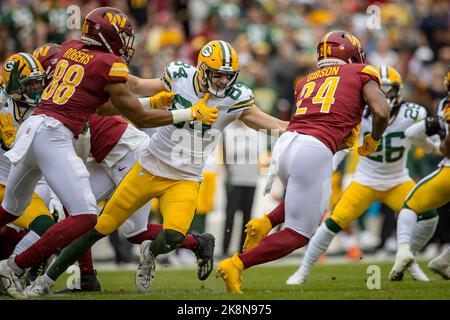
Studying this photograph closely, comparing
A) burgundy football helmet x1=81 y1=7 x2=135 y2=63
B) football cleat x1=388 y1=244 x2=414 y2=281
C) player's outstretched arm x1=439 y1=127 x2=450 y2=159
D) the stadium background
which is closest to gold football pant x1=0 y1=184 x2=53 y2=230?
burgundy football helmet x1=81 y1=7 x2=135 y2=63

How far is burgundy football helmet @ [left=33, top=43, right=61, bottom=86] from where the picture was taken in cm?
784

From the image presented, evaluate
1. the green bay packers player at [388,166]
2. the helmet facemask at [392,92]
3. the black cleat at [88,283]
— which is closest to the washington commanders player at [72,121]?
the black cleat at [88,283]

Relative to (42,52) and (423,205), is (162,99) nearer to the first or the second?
(42,52)

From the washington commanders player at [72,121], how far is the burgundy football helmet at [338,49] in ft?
3.60

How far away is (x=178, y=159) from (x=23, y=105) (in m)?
1.43

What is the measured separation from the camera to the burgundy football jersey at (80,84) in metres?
6.71

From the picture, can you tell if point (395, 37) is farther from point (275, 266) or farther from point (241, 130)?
point (275, 266)

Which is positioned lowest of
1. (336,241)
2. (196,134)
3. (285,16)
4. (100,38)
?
(336,241)

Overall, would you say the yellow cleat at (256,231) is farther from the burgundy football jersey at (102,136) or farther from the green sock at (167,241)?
the burgundy football jersey at (102,136)

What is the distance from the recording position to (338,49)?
7.37 meters

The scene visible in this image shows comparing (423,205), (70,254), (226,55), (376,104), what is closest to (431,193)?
(423,205)

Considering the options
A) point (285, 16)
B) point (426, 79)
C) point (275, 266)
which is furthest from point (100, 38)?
point (285, 16)

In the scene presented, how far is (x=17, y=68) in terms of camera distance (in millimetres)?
7516

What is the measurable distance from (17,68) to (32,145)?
105 cm
